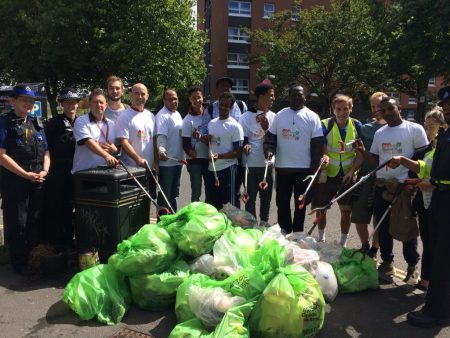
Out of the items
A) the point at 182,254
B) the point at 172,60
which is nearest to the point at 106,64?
the point at 172,60

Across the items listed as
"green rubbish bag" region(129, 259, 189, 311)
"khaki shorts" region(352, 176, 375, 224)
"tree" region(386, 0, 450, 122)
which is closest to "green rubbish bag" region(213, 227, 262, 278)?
"green rubbish bag" region(129, 259, 189, 311)

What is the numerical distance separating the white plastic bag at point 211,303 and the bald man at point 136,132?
6.97ft

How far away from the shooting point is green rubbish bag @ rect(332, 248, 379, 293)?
4.10 meters

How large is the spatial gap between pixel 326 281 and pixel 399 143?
157 centimetres

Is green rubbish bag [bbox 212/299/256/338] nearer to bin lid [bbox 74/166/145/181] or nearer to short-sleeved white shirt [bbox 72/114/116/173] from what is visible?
bin lid [bbox 74/166/145/181]

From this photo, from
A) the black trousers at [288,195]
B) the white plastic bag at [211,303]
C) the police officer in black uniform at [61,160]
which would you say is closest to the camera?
the white plastic bag at [211,303]

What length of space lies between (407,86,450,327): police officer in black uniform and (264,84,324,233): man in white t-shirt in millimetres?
1521

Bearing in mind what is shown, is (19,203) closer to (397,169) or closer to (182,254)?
(182,254)

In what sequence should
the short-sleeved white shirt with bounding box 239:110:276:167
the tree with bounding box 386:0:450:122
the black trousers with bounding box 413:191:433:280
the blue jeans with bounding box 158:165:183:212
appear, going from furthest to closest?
1. the tree with bounding box 386:0:450:122
2. the blue jeans with bounding box 158:165:183:212
3. the short-sleeved white shirt with bounding box 239:110:276:167
4. the black trousers with bounding box 413:191:433:280

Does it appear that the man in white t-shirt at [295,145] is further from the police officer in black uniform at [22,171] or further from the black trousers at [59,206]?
the police officer in black uniform at [22,171]

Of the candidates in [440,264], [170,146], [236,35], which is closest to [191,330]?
[440,264]

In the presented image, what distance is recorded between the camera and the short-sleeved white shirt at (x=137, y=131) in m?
5.03

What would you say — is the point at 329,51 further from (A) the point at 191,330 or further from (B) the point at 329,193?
(A) the point at 191,330

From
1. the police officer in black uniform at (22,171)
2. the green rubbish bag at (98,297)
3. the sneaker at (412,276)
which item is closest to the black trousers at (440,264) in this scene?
the sneaker at (412,276)
